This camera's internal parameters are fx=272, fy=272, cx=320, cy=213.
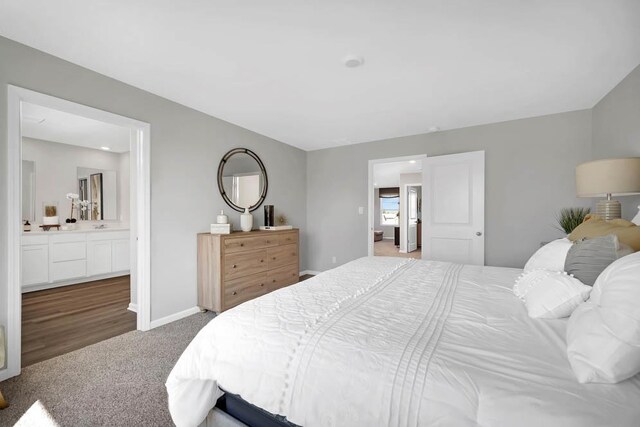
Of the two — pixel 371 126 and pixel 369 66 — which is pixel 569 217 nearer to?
pixel 371 126

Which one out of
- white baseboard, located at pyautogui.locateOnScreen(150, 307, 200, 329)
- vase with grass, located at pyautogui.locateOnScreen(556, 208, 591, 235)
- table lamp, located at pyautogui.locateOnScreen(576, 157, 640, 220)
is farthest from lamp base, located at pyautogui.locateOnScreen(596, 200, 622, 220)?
white baseboard, located at pyautogui.locateOnScreen(150, 307, 200, 329)

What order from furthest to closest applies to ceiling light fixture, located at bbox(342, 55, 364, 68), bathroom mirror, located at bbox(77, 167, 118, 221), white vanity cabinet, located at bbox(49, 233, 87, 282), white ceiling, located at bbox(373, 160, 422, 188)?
white ceiling, located at bbox(373, 160, 422, 188) → bathroom mirror, located at bbox(77, 167, 118, 221) → white vanity cabinet, located at bbox(49, 233, 87, 282) → ceiling light fixture, located at bbox(342, 55, 364, 68)

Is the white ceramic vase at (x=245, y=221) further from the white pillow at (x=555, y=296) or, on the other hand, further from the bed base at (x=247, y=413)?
the white pillow at (x=555, y=296)

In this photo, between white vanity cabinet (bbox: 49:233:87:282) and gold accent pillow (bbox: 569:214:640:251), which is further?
white vanity cabinet (bbox: 49:233:87:282)

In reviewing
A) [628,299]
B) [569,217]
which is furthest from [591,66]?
[628,299]

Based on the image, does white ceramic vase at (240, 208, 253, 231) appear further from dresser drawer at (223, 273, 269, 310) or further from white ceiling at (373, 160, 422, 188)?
white ceiling at (373, 160, 422, 188)

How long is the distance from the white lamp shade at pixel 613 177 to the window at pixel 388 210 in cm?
922

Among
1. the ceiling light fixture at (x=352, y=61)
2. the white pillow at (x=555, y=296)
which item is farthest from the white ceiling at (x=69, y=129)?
the white pillow at (x=555, y=296)

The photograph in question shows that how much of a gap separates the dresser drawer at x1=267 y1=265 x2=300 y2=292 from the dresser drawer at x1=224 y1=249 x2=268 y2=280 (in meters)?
0.19

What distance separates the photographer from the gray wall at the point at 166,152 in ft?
6.54

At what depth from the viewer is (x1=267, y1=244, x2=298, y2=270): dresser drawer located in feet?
12.1

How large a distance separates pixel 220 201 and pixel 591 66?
12.7 feet

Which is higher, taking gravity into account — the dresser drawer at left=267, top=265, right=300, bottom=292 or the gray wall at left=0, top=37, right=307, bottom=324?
the gray wall at left=0, top=37, right=307, bottom=324

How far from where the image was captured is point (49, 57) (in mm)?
2115
